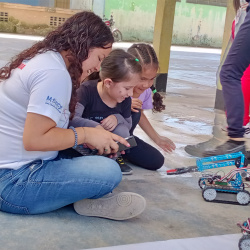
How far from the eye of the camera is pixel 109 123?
2746 millimetres

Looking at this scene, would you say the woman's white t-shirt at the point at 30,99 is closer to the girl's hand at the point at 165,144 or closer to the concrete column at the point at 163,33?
the girl's hand at the point at 165,144

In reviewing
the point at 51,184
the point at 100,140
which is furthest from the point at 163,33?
the point at 51,184

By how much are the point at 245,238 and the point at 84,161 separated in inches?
30.0

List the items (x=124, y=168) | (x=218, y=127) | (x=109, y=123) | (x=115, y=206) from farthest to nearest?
(x=218, y=127) < (x=124, y=168) < (x=109, y=123) < (x=115, y=206)

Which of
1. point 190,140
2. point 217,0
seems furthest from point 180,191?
point 217,0

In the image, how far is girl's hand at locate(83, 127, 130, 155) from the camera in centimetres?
211

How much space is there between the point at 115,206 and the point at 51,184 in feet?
1.04

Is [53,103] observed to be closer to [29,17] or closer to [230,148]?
[230,148]

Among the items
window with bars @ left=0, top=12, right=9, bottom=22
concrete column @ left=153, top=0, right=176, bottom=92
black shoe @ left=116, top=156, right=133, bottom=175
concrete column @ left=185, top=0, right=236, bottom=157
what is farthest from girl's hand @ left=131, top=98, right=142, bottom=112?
window with bars @ left=0, top=12, right=9, bottom=22

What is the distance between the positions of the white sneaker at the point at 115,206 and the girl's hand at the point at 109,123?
24.8 inches

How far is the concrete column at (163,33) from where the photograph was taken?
6.77 meters

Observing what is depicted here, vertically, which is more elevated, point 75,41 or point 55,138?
point 75,41

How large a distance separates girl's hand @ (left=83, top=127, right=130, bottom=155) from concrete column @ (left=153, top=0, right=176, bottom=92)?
4649mm

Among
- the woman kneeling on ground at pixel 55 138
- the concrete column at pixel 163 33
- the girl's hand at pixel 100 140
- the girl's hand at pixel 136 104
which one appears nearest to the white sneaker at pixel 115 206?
the woman kneeling on ground at pixel 55 138
